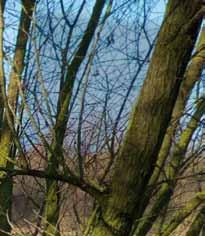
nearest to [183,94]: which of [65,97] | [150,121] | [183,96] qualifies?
[183,96]

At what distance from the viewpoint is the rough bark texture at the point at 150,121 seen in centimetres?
240

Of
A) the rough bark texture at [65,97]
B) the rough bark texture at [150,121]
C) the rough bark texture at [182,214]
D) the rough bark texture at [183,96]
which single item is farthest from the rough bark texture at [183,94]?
the rough bark texture at [150,121]

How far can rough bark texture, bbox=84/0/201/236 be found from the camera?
2398 millimetres

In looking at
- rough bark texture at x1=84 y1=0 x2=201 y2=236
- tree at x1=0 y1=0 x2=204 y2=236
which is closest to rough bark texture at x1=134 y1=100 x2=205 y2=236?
tree at x1=0 y1=0 x2=204 y2=236

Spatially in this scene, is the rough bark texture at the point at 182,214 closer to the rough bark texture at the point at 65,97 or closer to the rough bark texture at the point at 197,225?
the rough bark texture at the point at 197,225

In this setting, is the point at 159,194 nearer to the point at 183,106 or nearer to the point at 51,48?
the point at 183,106

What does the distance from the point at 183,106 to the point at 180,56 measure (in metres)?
1.79

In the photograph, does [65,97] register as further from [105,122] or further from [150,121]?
[150,121]

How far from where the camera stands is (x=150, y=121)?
7.91 ft

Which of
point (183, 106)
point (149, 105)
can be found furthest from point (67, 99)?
point (149, 105)

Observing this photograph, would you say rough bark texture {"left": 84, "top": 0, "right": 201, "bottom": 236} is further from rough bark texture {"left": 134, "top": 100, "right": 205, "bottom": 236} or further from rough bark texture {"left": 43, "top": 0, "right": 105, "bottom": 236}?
rough bark texture {"left": 43, "top": 0, "right": 105, "bottom": 236}

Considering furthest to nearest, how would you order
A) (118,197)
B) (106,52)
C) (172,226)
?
→ 1. (106,52)
2. (172,226)
3. (118,197)

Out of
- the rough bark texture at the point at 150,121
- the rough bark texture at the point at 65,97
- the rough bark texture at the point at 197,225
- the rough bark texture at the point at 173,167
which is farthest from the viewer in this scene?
the rough bark texture at the point at 65,97

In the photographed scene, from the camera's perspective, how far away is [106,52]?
4492 millimetres
